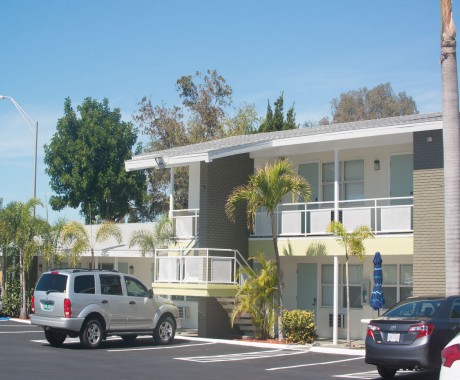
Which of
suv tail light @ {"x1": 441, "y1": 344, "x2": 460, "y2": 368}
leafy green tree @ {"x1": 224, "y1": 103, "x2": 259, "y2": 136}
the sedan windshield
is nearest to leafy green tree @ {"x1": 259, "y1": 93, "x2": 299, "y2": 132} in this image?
leafy green tree @ {"x1": 224, "y1": 103, "x2": 259, "y2": 136}

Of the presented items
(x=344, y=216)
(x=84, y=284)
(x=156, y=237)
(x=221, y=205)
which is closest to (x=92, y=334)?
(x=84, y=284)

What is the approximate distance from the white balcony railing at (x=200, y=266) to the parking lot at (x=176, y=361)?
73.6 inches

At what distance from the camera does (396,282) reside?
2391cm

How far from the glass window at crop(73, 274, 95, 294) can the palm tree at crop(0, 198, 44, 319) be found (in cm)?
1133

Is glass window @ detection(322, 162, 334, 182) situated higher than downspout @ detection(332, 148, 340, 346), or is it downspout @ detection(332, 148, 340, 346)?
glass window @ detection(322, 162, 334, 182)

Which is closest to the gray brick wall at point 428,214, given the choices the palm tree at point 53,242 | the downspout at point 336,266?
the downspout at point 336,266

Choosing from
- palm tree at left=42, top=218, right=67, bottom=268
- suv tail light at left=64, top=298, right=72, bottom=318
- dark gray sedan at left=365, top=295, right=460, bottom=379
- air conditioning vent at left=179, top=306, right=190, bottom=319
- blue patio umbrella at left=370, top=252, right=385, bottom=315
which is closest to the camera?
dark gray sedan at left=365, top=295, right=460, bottom=379

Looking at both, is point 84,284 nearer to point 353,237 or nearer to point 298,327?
point 298,327

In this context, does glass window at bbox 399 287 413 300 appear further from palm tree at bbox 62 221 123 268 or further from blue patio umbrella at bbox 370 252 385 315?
palm tree at bbox 62 221 123 268

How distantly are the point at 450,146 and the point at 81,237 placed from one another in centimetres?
1723

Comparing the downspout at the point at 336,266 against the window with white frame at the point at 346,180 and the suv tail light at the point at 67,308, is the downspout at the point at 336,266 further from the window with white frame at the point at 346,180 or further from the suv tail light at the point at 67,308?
the suv tail light at the point at 67,308

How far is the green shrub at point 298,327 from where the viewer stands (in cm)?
2270

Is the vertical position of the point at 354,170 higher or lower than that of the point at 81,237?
higher

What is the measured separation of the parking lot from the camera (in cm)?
1586
